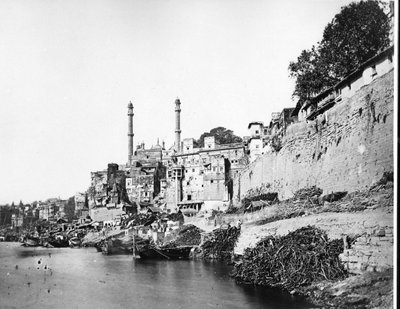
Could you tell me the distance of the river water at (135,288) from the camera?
1571 cm

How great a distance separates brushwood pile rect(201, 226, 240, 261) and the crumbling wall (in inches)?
157

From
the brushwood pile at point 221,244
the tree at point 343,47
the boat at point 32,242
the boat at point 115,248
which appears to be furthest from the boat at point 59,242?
the tree at point 343,47

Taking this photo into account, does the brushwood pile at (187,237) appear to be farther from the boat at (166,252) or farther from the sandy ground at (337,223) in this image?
the sandy ground at (337,223)

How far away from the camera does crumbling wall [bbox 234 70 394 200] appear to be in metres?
16.6

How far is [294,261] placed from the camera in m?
16.1

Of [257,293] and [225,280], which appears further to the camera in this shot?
[225,280]

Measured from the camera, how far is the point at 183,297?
16.8 meters

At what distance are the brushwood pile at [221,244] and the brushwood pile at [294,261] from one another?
8455mm

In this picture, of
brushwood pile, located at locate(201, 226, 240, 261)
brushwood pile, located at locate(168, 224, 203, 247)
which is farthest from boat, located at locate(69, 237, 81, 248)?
brushwood pile, located at locate(201, 226, 240, 261)

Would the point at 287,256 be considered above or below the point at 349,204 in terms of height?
below

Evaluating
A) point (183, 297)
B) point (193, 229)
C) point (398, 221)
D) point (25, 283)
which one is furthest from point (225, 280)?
point (193, 229)

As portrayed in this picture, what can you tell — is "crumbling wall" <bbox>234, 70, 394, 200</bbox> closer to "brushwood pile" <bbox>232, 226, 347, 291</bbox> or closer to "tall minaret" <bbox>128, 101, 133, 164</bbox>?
"brushwood pile" <bbox>232, 226, 347, 291</bbox>

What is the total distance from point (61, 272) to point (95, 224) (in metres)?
37.3

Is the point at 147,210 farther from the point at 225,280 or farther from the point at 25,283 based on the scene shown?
the point at 225,280
